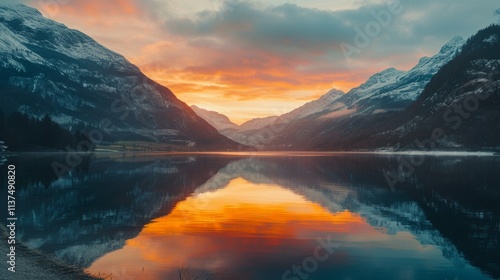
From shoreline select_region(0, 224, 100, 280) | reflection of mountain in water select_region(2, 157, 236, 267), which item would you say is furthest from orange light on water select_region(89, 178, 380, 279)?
reflection of mountain in water select_region(2, 157, 236, 267)

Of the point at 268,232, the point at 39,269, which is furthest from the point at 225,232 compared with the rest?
the point at 39,269

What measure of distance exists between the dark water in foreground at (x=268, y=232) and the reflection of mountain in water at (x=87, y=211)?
0.15 m

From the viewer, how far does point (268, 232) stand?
143ft

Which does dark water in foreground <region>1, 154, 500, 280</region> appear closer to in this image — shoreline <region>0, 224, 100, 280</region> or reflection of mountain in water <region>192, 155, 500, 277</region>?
reflection of mountain in water <region>192, 155, 500, 277</region>

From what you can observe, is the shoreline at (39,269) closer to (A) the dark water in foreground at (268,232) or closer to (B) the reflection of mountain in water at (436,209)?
(A) the dark water in foreground at (268,232)

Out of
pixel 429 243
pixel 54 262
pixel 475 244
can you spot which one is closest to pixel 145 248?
pixel 54 262

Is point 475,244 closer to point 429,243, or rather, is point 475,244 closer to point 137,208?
point 429,243

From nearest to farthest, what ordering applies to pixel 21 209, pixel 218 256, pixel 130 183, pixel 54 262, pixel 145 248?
pixel 54 262
pixel 218 256
pixel 145 248
pixel 21 209
pixel 130 183

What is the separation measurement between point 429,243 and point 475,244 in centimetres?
402

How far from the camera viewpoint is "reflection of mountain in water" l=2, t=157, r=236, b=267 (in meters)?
36.8

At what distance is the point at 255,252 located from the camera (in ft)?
115

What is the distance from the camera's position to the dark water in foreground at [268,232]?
31000 mm

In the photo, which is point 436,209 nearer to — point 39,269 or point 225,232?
point 225,232

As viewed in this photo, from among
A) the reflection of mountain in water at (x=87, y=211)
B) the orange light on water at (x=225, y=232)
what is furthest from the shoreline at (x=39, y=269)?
the orange light on water at (x=225, y=232)
